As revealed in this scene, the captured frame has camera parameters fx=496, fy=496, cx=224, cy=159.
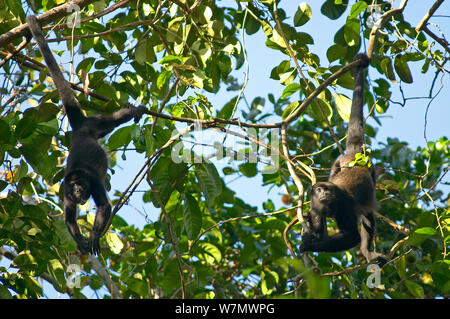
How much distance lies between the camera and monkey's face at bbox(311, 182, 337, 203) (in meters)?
5.32

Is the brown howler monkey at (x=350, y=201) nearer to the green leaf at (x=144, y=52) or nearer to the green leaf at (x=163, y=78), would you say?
the green leaf at (x=163, y=78)

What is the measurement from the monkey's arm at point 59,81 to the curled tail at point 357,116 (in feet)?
10.00

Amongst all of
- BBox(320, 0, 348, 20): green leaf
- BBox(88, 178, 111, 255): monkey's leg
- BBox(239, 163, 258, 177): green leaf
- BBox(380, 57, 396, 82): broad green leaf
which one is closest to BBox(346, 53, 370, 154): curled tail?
BBox(380, 57, 396, 82): broad green leaf

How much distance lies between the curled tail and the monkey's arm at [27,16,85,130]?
305 cm

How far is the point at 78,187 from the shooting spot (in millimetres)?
5004

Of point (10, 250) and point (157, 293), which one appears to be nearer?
point (10, 250)

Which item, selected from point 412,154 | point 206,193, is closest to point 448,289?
point 206,193

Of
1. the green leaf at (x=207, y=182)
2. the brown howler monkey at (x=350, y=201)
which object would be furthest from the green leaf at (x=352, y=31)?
the green leaf at (x=207, y=182)

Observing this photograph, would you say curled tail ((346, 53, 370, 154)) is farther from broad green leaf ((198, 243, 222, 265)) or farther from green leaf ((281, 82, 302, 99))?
broad green leaf ((198, 243, 222, 265))

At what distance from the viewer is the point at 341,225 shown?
231 inches

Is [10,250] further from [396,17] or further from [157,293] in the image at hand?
[396,17]

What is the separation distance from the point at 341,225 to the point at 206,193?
6.15 ft

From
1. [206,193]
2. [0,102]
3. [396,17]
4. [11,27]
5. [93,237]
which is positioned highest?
[396,17]
